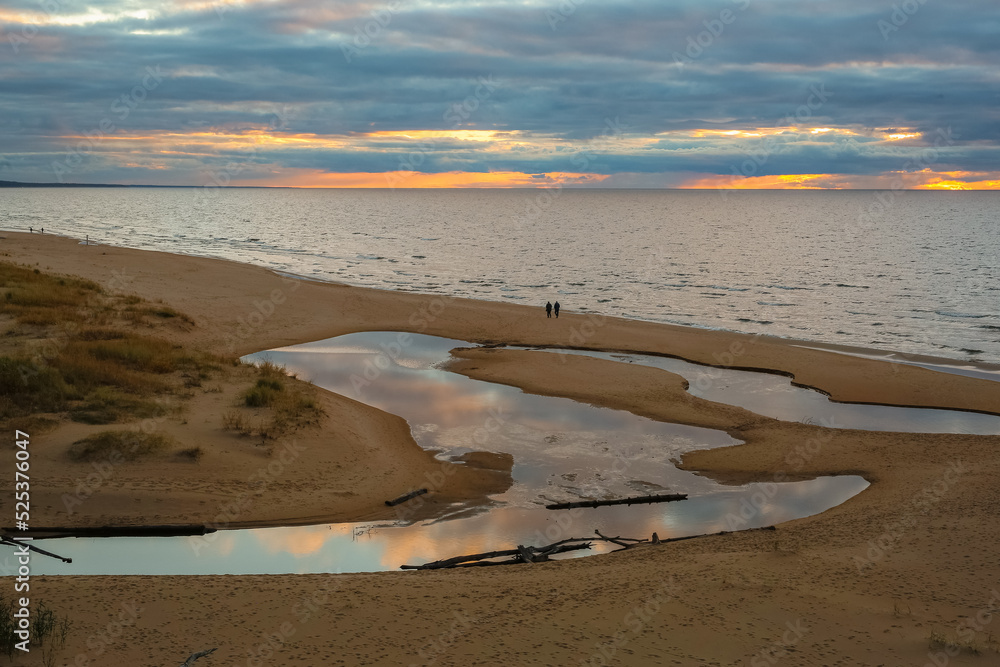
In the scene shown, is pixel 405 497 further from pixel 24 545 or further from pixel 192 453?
pixel 24 545

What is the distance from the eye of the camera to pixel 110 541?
50.7ft

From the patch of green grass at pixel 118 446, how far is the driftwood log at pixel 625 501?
1035 centimetres

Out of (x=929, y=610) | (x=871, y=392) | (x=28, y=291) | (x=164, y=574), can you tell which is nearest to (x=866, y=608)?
(x=929, y=610)

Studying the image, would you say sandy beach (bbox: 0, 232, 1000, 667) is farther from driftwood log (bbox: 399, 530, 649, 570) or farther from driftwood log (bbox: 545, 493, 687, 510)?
driftwood log (bbox: 545, 493, 687, 510)

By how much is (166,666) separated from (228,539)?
623 cm

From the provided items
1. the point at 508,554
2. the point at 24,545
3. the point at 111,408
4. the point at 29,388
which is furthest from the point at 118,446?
the point at 508,554

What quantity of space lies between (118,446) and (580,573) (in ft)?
40.4

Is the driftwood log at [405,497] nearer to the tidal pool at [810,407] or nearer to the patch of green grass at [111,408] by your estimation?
the patch of green grass at [111,408]

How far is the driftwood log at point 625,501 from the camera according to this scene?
61.0 feet

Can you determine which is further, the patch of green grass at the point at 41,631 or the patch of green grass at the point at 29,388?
the patch of green grass at the point at 29,388

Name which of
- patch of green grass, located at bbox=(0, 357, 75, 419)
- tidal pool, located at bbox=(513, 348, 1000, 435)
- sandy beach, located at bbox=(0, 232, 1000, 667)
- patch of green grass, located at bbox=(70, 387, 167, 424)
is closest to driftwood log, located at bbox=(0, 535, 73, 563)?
sandy beach, located at bbox=(0, 232, 1000, 667)

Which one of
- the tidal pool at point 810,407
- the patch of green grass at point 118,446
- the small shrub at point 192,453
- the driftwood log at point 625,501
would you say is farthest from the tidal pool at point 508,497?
the tidal pool at point 810,407

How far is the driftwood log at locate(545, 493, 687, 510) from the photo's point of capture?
18.6m

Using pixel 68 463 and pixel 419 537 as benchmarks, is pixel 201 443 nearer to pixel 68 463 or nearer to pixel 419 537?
pixel 68 463
